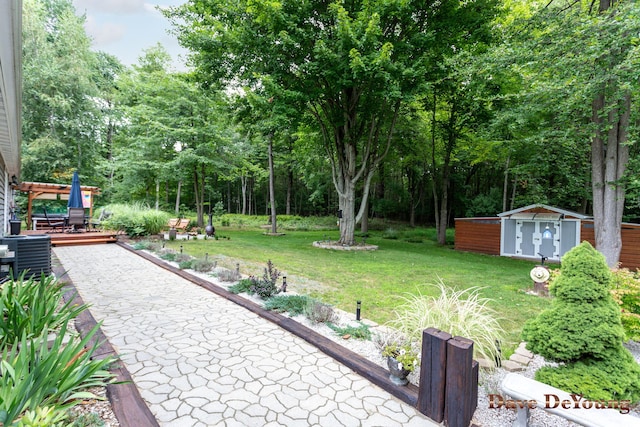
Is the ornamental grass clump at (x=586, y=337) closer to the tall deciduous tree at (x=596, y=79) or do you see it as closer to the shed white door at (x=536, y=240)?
the tall deciduous tree at (x=596, y=79)

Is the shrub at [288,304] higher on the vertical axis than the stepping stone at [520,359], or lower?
higher

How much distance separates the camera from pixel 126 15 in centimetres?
1163

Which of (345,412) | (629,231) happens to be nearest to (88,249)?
(345,412)

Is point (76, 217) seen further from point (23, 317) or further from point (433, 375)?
point (433, 375)

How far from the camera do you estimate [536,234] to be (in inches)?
416

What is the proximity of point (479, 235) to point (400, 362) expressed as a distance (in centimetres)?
1169

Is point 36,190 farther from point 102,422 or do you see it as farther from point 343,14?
point 102,422

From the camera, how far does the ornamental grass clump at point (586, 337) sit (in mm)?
1863

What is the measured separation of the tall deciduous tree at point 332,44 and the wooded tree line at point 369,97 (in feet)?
0.17

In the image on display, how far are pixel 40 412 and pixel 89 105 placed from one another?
2287 cm

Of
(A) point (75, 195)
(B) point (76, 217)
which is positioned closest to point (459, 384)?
(B) point (76, 217)

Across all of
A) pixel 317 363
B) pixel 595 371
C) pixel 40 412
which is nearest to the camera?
pixel 40 412

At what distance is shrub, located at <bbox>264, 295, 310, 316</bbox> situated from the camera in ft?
13.0

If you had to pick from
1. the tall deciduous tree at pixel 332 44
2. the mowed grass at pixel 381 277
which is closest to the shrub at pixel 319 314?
the mowed grass at pixel 381 277
